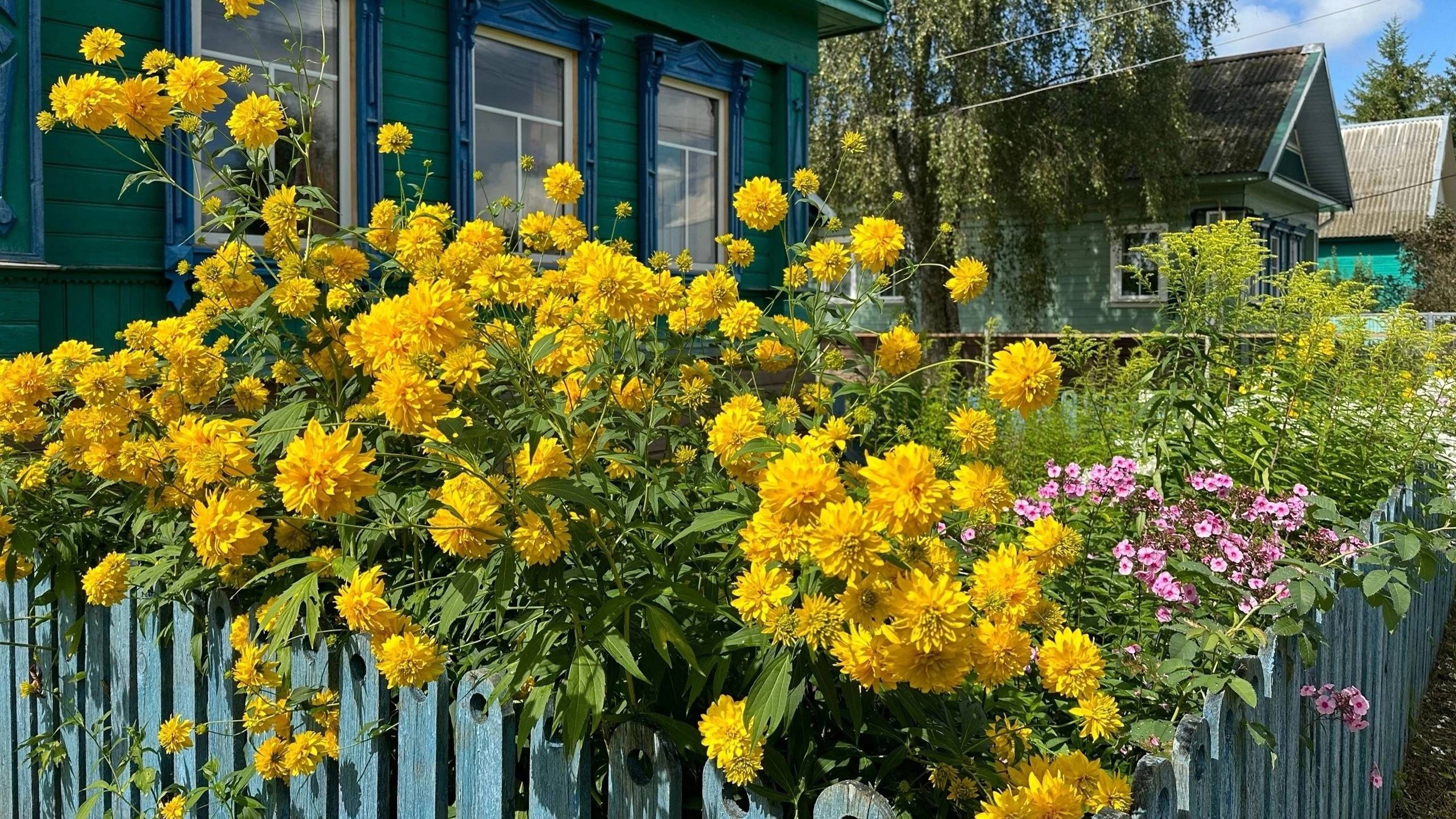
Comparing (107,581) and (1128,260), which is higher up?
(1128,260)

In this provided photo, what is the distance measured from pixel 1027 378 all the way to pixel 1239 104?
21058 millimetres

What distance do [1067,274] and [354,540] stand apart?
1980 centimetres

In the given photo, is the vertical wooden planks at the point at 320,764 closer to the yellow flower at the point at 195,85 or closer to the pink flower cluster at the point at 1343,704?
the yellow flower at the point at 195,85

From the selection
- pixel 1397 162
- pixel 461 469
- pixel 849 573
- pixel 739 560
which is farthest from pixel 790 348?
pixel 1397 162

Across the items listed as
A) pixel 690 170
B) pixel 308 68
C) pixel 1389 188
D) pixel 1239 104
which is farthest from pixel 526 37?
pixel 1389 188

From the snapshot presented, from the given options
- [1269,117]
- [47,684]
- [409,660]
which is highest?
[1269,117]

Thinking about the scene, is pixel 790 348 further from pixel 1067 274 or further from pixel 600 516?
pixel 1067 274

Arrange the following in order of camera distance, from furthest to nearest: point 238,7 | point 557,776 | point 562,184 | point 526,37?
point 526,37
point 562,184
point 238,7
point 557,776

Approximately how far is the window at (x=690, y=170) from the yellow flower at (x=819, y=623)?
667cm

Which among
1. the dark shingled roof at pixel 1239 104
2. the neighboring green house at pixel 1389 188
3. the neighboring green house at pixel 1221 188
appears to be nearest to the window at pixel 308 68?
the neighboring green house at pixel 1221 188

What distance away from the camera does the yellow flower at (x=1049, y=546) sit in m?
1.69

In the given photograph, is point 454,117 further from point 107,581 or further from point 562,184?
point 107,581

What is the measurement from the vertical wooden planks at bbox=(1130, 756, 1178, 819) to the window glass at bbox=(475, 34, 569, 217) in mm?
5794

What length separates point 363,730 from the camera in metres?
2.05
